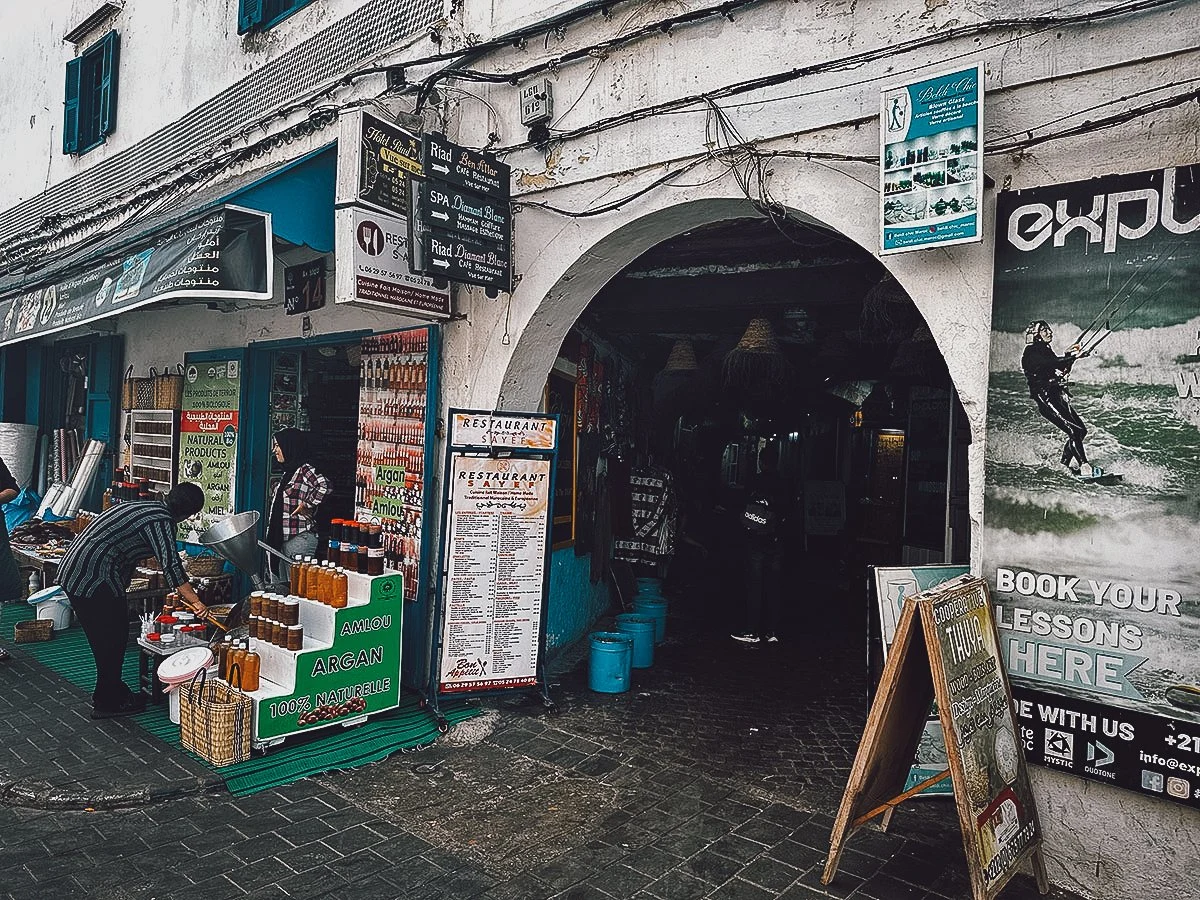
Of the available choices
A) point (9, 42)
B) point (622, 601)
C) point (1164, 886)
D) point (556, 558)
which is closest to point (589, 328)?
point (556, 558)

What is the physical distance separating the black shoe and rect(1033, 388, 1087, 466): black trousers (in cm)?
607

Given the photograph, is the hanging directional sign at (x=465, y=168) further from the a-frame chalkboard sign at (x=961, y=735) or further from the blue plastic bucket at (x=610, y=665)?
the a-frame chalkboard sign at (x=961, y=735)

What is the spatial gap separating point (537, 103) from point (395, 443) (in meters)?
2.78

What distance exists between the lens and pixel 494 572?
19.0 feet

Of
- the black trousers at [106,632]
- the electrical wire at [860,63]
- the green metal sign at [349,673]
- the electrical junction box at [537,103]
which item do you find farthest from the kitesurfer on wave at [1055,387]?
the black trousers at [106,632]

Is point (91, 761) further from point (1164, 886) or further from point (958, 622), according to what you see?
point (1164, 886)

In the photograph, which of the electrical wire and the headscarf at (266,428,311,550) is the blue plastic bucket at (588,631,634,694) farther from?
the electrical wire

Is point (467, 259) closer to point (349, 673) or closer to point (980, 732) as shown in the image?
point (349, 673)

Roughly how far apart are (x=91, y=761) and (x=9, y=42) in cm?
1261

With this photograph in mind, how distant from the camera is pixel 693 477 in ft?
40.5

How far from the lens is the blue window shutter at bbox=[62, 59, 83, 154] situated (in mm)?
11055

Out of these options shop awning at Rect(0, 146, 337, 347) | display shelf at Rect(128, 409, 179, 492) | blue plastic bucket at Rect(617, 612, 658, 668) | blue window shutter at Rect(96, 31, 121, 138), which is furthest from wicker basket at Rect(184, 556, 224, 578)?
blue window shutter at Rect(96, 31, 121, 138)

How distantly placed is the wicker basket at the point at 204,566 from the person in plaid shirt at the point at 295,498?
1086 mm

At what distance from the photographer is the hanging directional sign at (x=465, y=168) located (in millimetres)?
5152
